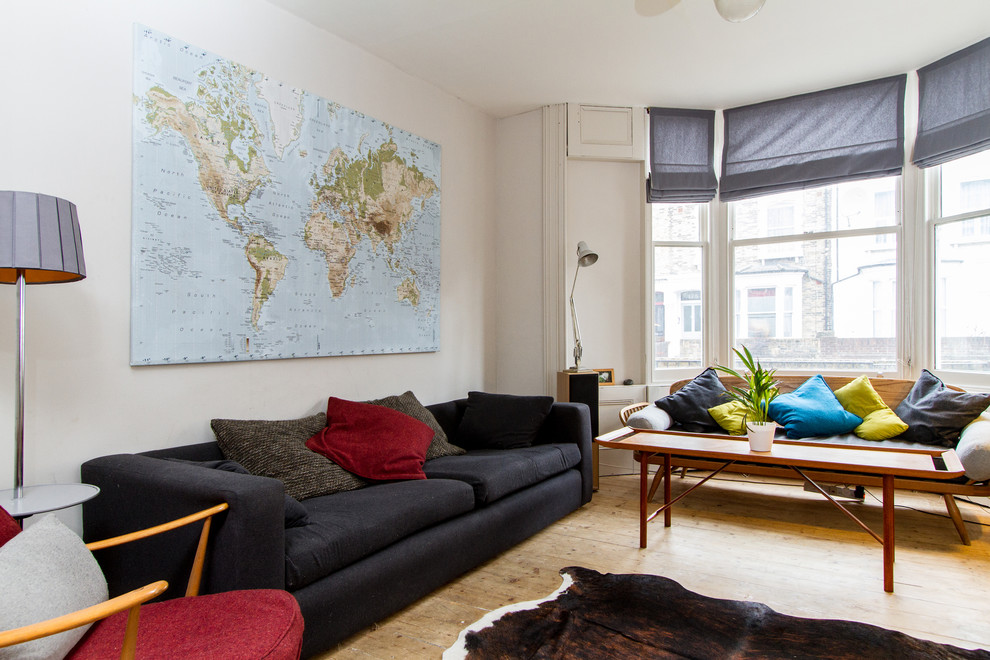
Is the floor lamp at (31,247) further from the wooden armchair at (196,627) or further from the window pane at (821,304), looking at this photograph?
the window pane at (821,304)

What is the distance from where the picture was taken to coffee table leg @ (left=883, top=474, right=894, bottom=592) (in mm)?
2758

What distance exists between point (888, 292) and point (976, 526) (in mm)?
1811

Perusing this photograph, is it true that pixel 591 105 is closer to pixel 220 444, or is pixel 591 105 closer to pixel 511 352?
pixel 511 352

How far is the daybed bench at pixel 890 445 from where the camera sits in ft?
10.7

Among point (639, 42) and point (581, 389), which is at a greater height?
point (639, 42)

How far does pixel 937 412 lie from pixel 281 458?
3.88m

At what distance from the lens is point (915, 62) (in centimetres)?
438

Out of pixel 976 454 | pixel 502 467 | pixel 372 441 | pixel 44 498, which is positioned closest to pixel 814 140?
pixel 976 454

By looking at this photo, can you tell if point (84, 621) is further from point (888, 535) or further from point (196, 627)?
point (888, 535)

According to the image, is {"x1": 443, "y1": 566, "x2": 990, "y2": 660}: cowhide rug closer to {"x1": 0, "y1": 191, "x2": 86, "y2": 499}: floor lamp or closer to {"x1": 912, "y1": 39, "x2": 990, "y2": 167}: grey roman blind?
{"x1": 0, "y1": 191, "x2": 86, "y2": 499}: floor lamp

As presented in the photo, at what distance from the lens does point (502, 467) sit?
130 inches

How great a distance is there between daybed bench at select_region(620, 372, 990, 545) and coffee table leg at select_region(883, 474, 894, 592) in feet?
2.53

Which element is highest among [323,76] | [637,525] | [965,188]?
[323,76]

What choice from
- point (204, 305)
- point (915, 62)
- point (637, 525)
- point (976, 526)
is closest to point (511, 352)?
point (637, 525)
